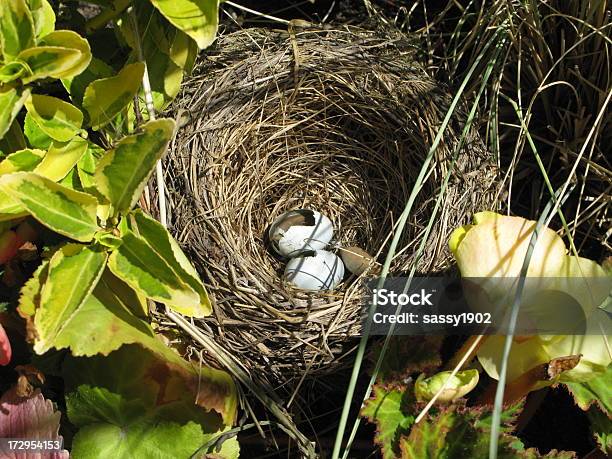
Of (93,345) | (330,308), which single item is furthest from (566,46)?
(93,345)

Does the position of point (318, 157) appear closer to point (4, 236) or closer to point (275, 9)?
point (275, 9)

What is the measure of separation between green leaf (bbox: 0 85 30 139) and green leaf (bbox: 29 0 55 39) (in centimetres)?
8

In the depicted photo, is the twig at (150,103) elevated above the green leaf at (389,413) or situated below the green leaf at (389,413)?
above

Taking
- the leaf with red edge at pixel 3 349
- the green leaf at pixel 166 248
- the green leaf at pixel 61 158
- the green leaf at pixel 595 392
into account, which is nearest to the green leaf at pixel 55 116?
the green leaf at pixel 61 158

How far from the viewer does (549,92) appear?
1286 millimetres

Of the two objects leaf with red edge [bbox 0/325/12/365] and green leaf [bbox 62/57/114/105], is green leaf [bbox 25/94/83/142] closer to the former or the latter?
green leaf [bbox 62/57/114/105]

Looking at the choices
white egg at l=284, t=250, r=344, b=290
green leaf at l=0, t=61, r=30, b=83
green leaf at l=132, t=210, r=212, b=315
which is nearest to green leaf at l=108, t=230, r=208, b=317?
green leaf at l=132, t=210, r=212, b=315

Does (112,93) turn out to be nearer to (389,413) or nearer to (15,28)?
(15,28)

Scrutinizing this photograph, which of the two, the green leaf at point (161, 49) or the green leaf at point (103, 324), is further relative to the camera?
the green leaf at point (161, 49)

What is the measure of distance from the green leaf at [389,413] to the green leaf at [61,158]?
1.61 ft

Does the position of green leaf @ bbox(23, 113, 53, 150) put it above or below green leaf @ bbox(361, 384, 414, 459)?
above

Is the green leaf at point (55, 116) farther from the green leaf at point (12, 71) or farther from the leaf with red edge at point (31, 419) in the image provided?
the leaf with red edge at point (31, 419)

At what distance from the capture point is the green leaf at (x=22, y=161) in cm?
94

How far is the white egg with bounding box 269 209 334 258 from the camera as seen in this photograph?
1.31 m
